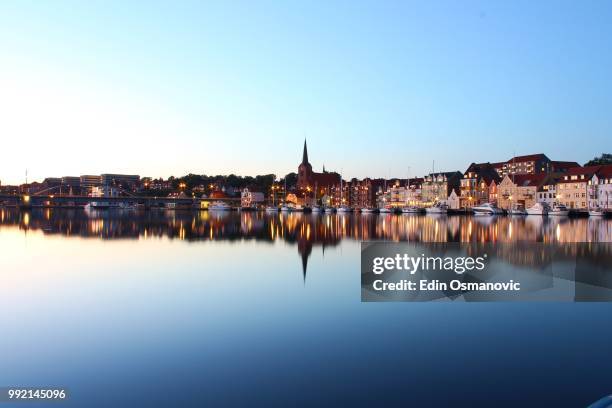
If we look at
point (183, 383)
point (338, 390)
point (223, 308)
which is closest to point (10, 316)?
point (223, 308)

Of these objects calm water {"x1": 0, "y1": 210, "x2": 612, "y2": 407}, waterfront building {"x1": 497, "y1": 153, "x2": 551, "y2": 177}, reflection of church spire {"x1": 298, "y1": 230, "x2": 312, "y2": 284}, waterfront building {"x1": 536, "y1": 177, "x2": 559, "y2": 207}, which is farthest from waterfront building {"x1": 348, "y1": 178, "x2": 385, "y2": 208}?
calm water {"x1": 0, "y1": 210, "x2": 612, "y2": 407}

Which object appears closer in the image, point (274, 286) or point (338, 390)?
point (338, 390)

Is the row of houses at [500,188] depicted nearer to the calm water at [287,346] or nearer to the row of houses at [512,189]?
the row of houses at [512,189]

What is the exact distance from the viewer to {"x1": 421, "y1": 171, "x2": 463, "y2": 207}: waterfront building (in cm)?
13125

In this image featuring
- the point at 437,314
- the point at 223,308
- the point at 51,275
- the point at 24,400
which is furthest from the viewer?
the point at 51,275

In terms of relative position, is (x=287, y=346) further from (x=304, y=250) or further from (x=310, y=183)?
(x=310, y=183)

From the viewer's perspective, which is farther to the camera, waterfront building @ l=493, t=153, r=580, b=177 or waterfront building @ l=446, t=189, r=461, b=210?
waterfront building @ l=493, t=153, r=580, b=177

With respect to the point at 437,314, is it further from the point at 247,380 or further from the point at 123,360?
the point at 123,360

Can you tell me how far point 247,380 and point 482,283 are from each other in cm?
1344

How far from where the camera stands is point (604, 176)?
96.9 meters

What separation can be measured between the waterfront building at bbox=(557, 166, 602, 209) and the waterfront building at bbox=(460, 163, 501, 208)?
1644cm

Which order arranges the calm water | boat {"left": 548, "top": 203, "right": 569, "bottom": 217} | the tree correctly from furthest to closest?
the tree → boat {"left": 548, "top": 203, "right": 569, "bottom": 217} → the calm water

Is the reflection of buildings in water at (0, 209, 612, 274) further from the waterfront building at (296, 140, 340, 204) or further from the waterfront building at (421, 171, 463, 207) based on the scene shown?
the waterfront building at (296, 140, 340, 204)

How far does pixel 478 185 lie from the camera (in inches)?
4823
